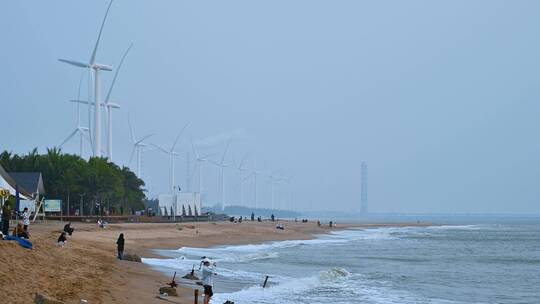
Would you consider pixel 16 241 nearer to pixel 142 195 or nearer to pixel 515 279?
pixel 515 279

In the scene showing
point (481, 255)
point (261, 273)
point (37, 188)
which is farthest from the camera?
point (37, 188)

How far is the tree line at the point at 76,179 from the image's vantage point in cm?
7756

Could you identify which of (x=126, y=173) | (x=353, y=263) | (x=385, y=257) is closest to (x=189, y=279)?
(x=353, y=263)

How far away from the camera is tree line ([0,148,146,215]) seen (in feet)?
254

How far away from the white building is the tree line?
13.2 m

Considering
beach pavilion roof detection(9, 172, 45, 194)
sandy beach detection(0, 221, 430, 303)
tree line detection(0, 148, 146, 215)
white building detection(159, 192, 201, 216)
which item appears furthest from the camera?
white building detection(159, 192, 201, 216)

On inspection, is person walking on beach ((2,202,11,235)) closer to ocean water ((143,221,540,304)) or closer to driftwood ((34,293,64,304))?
ocean water ((143,221,540,304))

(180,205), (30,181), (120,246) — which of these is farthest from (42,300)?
(180,205)

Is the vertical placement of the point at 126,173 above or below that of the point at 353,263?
above

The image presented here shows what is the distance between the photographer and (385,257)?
2015 inches

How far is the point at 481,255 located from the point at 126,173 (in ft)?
184

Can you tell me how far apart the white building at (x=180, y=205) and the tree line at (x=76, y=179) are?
13209 millimetres

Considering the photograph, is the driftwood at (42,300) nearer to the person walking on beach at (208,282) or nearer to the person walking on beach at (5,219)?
the person walking on beach at (208,282)

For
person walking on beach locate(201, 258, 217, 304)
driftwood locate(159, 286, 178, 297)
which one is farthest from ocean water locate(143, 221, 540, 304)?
person walking on beach locate(201, 258, 217, 304)
